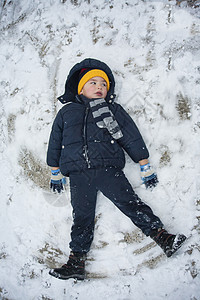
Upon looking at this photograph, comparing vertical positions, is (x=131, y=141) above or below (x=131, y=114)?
below

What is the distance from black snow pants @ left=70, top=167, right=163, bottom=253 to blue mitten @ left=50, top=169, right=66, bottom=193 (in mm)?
287

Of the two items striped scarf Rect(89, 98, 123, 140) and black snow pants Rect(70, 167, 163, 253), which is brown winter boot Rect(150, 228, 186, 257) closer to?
black snow pants Rect(70, 167, 163, 253)

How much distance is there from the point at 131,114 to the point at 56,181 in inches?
47.8

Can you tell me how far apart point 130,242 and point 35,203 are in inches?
49.0

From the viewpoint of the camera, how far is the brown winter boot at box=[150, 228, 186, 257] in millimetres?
1924

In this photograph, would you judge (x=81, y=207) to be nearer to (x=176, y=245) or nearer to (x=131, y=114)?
(x=176, y=245)

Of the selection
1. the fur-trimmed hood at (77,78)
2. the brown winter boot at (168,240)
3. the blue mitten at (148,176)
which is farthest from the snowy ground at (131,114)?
the brown winter boot at (168,240)

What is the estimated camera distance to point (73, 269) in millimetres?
2143

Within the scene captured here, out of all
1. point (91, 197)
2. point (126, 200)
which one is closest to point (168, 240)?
point (126, 200)

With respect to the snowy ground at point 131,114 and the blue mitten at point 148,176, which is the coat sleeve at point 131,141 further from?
the snowy ground at point 131,114

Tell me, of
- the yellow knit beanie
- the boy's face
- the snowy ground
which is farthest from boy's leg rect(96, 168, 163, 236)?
the yellow knit beanie

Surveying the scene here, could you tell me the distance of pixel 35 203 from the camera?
2658 mm

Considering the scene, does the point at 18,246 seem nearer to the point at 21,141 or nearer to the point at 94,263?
the point at 94,263

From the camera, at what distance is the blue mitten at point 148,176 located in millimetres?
2289
